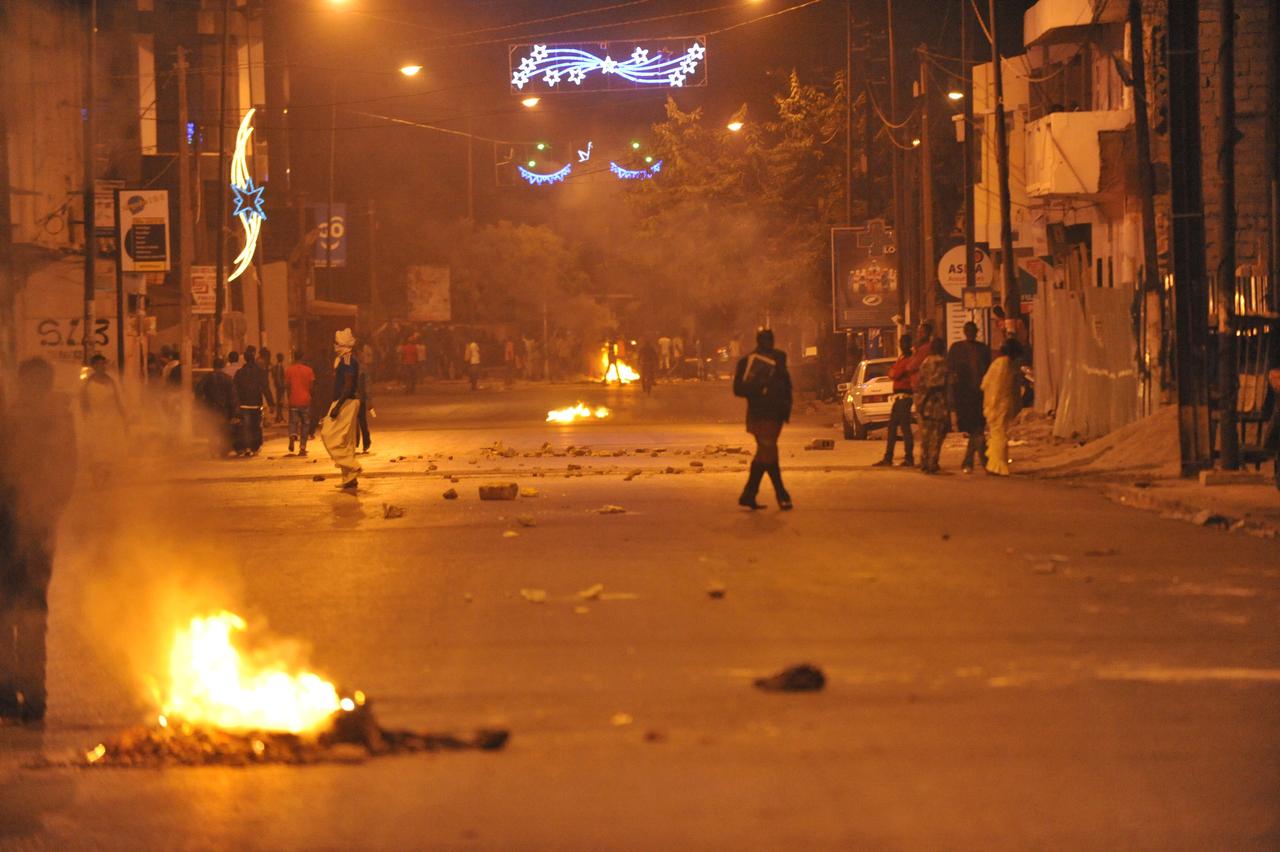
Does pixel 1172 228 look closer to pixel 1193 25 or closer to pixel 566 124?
pixel 1193 25

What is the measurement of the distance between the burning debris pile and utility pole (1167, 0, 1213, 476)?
1418cm

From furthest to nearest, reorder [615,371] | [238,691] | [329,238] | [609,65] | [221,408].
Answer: [615,371], [329,238], [609,65], [221,408], [238,691]

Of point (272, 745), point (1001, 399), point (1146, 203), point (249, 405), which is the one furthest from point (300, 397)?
point (272, 745)

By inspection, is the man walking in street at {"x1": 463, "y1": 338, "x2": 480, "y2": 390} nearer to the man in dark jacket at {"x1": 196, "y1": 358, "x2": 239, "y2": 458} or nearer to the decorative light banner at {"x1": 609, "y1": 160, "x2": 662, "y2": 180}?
the decorative light banner at {"x1": 609, "y1": 160, "x2": 662, "y2": 180}

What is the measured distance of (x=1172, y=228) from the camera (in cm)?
2023

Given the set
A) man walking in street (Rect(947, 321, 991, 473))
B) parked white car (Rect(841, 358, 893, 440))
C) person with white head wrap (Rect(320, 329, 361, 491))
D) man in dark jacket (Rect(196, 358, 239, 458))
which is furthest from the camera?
parked white car (Rect(841, 358, 893, 440))

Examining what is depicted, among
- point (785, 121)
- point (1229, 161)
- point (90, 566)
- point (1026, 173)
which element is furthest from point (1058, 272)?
point (90, 566)

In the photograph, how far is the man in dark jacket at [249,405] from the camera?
29.5 m

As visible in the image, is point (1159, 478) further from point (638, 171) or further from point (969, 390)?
point (638, 171)

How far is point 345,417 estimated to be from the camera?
2161cm

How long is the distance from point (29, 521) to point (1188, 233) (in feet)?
50.7

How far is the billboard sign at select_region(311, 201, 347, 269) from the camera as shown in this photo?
6744 centimetres

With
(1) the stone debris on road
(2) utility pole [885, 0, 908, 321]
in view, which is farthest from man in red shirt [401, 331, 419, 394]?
(1) the stone debris on road

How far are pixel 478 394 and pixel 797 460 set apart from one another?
115ft
